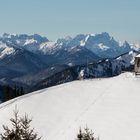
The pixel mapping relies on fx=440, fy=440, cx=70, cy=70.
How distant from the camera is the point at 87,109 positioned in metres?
77.1

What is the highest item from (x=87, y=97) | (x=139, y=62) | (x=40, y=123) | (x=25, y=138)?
(x=139, y=62)

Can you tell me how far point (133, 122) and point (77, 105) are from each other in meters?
15.8

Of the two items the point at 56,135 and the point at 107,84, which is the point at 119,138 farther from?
the point at 107,84

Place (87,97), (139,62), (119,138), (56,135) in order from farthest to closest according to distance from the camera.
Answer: (139,62)
(87,97)
(56,135)
(119,138)

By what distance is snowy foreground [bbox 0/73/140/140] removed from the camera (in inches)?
2586

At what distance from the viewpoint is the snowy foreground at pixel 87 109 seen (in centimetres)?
6569

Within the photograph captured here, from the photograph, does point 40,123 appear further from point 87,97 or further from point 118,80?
point 118,80

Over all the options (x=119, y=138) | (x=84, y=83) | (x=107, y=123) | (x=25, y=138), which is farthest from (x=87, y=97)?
(x=25, y=138)

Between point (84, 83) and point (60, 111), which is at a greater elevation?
point (84, 83)

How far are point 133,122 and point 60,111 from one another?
614 inches

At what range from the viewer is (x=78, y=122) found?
230ft

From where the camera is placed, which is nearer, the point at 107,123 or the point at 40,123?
the point at 107,123

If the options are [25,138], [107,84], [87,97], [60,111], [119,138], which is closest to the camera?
[25,138]

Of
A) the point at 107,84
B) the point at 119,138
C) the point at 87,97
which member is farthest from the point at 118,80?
the point at 119,138
